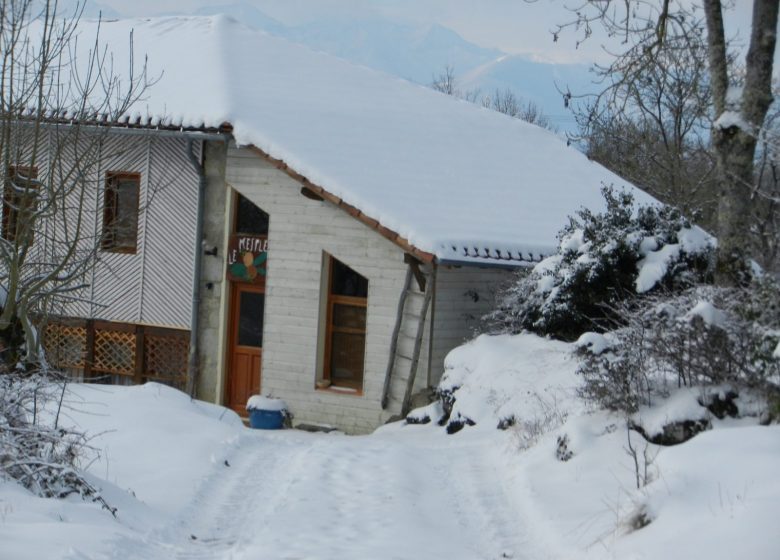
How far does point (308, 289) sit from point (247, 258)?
1355 millimetres

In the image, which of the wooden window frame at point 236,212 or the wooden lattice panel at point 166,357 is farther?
the wooden lattice panel at point 166,357

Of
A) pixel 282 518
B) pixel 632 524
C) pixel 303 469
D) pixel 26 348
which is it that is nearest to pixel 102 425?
pixel 26 348

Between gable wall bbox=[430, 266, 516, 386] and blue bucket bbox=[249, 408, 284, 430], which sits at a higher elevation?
gable wall bbox=[430, 266, 516, 386]

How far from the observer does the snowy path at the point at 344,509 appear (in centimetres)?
773

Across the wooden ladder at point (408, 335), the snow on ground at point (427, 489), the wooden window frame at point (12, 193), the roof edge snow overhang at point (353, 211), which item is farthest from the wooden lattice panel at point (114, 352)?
the snow on ground at point (427, 489)

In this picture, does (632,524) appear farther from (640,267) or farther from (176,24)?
(176,24)

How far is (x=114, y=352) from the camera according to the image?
19.1 meters

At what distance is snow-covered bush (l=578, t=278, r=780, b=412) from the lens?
8.69m

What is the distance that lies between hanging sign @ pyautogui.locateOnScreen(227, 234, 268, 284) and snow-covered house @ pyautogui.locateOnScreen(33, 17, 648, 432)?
0.02 meters

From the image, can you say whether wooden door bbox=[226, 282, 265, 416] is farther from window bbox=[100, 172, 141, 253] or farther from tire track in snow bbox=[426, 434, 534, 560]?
tire track in snow bbox=[426, 434, 534, 560]

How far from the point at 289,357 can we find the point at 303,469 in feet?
21.9

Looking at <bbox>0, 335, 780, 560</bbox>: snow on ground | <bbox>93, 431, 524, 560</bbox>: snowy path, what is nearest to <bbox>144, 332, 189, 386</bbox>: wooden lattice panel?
<bbox>0, 335, 780, 560</bbox>: snow on ground

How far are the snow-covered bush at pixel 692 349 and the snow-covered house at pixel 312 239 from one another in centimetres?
560

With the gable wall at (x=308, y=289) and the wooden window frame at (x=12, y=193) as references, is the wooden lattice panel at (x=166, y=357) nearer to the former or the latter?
the gable wall at (x=308, y=289)
